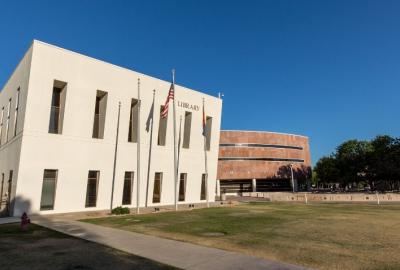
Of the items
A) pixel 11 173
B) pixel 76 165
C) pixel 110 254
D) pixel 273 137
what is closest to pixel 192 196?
pixel 76 165

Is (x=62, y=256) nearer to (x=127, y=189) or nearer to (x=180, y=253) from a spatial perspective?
(x=180, y=253)

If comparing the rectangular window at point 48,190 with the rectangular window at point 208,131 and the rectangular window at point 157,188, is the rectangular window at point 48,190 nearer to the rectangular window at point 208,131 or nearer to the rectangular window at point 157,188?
the rectangular window at point 157,188

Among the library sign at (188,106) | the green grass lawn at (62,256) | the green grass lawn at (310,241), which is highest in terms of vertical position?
the library sign at (188,106)

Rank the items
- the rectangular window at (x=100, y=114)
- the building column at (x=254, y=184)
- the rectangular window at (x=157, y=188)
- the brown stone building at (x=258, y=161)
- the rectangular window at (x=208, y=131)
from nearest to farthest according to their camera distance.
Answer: the rectangular window at (x=100, y=114) → the rectangular window at (x=157, y=188) → the rectangular window at (x=208, y=131) → the brown stone building at (x=258, y=161) → the building column at (x=254, y=184)

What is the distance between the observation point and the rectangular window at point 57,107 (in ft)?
85.3

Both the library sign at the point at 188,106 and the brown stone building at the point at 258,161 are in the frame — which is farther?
the brown stone building at the point at 258,161

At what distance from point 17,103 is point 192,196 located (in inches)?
824

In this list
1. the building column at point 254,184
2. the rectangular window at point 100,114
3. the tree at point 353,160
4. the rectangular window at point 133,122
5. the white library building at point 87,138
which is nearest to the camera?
the white library building at point 87,138

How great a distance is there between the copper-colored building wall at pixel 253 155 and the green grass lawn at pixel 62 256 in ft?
243

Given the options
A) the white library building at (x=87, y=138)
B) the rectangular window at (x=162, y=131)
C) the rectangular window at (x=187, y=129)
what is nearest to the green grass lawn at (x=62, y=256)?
the white library building at (x=87, y=138)

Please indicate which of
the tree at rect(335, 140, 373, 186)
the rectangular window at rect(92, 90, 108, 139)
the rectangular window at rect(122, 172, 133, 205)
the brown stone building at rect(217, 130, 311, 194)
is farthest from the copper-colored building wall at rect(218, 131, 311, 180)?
the rectangular window at rect(92, 90, 108, 139)

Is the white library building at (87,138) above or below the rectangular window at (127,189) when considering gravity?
above

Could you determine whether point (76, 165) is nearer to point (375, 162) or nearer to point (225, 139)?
point (225, 139)

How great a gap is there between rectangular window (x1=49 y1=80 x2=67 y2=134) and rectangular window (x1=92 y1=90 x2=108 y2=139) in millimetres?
3210
